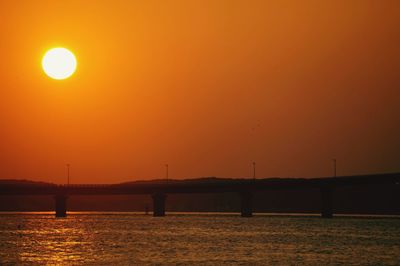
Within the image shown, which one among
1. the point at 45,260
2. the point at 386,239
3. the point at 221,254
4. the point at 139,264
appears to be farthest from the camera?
the point at 386,239

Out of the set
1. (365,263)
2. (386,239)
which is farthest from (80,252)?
(386,239)

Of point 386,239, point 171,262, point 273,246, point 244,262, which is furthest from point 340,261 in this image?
point 386,239

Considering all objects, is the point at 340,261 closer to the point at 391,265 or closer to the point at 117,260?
the point at 391,265

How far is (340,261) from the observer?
309 feet

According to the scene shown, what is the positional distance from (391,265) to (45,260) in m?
37.0

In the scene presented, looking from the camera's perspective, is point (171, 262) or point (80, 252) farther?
point (80, 252)

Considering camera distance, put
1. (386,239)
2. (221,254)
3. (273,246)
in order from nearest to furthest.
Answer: (221,254) < (273,246) < (386,239)

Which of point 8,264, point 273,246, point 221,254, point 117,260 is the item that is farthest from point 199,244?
point 8,264

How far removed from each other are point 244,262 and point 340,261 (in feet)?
36.3

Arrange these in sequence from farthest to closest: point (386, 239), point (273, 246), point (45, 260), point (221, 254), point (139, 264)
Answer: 1. point (386, 239)
2. point (273, 246)
3. point (221, 254)
4. point (45, 260)
5. point (139, 264)

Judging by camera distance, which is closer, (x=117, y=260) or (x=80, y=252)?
(x=117, y=260)

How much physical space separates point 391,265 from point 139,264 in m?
26.1

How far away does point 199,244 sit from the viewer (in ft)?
404

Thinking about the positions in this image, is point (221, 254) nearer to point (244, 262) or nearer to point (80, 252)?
point (244, 262)
